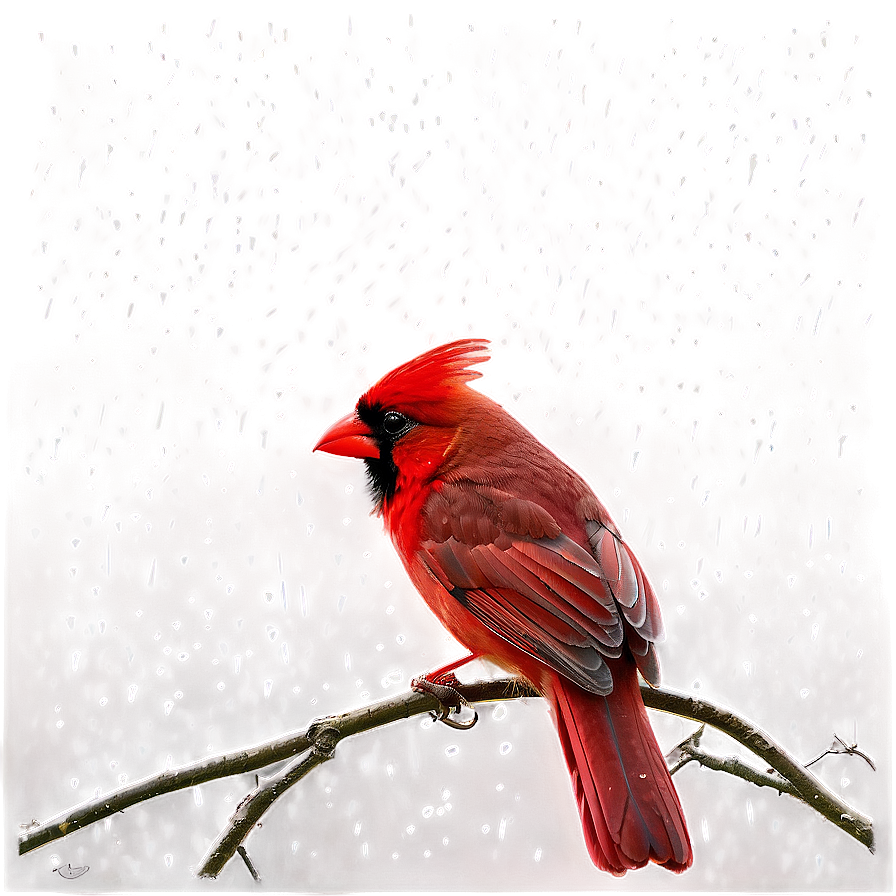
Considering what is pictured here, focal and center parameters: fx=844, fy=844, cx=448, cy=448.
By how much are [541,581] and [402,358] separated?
49cm

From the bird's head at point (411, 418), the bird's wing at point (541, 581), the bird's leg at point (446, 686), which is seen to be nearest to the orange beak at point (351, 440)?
the bird's head at point (411, 418)

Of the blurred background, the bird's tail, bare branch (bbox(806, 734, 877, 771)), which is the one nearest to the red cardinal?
the bird's tail

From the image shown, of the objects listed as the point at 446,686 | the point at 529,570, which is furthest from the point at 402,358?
the point at 446,686

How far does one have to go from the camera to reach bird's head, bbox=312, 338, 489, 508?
4.59 feet

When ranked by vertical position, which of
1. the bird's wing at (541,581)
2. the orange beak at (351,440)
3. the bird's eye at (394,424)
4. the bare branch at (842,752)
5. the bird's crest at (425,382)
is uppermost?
the bird's crest at (425,382)

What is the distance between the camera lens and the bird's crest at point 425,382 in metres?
1.40

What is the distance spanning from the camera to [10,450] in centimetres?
149

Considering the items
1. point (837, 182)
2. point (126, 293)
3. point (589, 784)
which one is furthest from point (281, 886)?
point (837, 182)

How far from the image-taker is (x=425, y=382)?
1.40 metres

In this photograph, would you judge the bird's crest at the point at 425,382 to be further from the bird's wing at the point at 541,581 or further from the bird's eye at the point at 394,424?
the bird's wing at the point at 541,581

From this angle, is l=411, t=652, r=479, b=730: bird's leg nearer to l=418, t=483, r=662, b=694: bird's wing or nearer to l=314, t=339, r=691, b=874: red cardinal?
l=314, t=339, r=691, b=874: red cardinal

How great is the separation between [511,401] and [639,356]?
257 millimetres

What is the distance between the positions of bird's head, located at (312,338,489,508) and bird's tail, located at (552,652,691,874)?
0.44 metres

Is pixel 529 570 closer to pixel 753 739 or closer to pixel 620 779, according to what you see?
pixel 620 779
